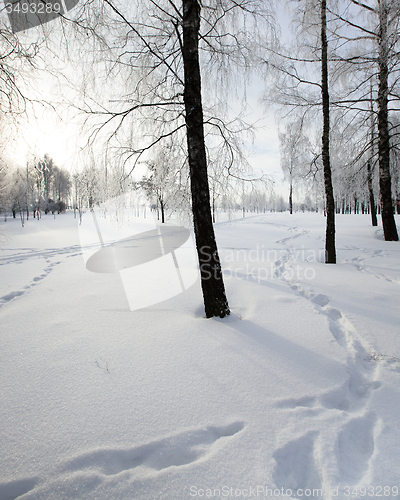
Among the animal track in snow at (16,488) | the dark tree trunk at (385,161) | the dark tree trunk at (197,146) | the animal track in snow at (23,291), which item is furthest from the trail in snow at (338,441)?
the dark tree trunk at (385,161)

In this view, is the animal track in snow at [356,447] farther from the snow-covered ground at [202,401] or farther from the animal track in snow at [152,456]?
the animal track in snow at [152,456]

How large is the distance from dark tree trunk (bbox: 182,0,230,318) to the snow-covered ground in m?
0.87

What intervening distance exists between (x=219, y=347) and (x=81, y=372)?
140 centimetres

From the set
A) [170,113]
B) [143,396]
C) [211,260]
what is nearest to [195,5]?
[170,113]

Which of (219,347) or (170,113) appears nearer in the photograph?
(219,347)

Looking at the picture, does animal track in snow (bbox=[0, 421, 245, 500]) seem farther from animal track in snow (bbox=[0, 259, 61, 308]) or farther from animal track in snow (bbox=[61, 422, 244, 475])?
animal track in snow (bbox=[0, 259, 61, 308])

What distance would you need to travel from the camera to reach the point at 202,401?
1841 millimetres

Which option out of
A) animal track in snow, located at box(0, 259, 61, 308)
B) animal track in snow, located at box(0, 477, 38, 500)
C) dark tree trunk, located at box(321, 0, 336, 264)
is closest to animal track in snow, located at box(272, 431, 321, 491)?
animal track in snow, located at box(0, 477, 38, 500)

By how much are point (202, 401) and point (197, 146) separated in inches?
109

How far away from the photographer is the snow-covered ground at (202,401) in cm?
131

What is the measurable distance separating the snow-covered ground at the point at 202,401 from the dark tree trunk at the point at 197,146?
0.87 metres

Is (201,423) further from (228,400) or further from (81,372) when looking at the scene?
(81,372)

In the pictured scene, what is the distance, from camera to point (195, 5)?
2859mm

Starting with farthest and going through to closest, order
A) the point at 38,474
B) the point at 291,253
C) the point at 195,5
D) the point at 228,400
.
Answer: the point at 291,253 < the point at 195,5 < the point at 228,400 < the point at 38,474
